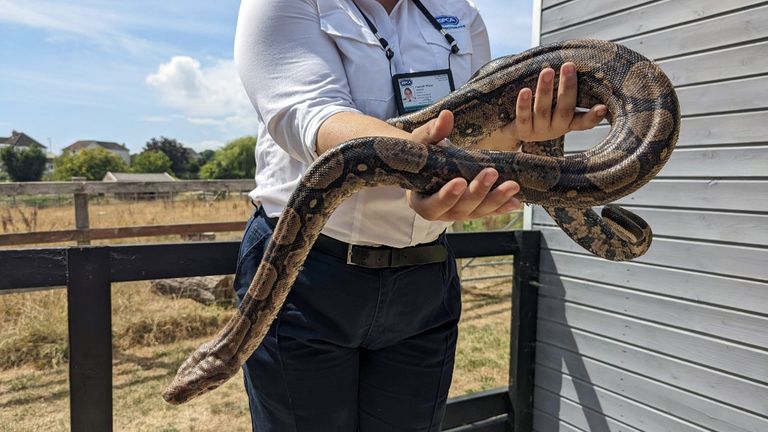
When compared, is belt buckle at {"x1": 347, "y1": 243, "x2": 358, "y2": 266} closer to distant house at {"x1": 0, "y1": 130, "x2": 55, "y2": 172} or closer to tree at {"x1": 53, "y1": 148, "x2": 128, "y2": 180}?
tree at {"x1": 53, "y1": 148, "x2": 128, "y2": 180}

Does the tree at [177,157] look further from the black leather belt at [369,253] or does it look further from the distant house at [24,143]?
the black leather belt at [369,253]

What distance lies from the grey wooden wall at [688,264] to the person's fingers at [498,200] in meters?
2.29

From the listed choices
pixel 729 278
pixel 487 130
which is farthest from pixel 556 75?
pixel 729 278

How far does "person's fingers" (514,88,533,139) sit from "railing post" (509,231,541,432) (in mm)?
2649

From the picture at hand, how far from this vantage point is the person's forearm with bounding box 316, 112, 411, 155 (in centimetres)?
180

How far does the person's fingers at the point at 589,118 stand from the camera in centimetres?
205

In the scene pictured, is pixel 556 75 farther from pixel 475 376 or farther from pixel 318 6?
pixel 475 376

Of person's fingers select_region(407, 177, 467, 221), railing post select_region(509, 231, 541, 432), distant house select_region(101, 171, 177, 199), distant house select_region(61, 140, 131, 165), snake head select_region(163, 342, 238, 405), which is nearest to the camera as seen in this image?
person's fingers select_region(407, 177, 467, 221)

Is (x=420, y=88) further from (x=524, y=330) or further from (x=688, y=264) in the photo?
(x=524, y=330)

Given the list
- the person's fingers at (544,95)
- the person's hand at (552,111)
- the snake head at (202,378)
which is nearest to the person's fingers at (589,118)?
the person's hand at (552,111)

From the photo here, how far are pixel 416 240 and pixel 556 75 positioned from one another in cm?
92

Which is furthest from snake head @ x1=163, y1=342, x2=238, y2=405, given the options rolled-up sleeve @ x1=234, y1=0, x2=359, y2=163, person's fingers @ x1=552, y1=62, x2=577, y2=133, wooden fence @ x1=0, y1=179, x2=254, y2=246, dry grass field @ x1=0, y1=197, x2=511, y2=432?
wooden fence @ x1=0, y1=179, x2=254, y2=246

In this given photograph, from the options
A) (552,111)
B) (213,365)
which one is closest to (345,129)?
(552,111)

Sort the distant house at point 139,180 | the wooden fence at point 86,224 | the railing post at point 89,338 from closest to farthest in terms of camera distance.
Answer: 1. the railing post at point 89,338
2. the wooden fence at point 86,224
3. the distant house at point 139,180
